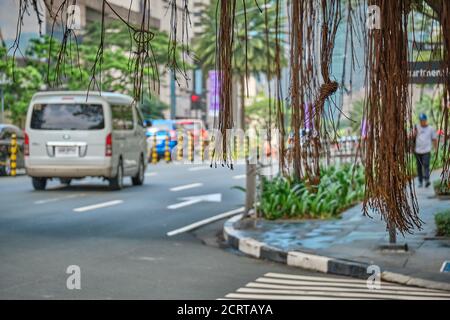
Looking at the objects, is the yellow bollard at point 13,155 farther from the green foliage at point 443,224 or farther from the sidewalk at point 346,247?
the green foliage at point 443,224

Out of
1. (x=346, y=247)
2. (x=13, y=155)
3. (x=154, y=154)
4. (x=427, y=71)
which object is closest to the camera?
(x=427, y=71)

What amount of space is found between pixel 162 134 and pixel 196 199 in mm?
19096

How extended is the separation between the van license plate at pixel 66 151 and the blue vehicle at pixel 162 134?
17.0 meters

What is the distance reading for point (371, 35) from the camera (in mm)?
2842

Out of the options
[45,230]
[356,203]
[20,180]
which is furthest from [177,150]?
[45,230]

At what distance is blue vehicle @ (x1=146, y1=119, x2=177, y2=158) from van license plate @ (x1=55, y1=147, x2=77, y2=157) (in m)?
17.0

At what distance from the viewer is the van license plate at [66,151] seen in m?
19.6

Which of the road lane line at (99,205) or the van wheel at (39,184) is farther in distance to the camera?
the van wheel at (39,184)

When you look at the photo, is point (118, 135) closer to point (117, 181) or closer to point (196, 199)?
point (117, 181)

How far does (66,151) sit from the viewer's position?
19.6 meters

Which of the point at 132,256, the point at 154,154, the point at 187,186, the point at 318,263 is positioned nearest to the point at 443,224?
the point at 318,263

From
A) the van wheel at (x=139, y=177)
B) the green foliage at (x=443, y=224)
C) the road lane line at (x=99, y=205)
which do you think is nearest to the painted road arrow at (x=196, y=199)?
the road lane line at (x=99, y=205)
